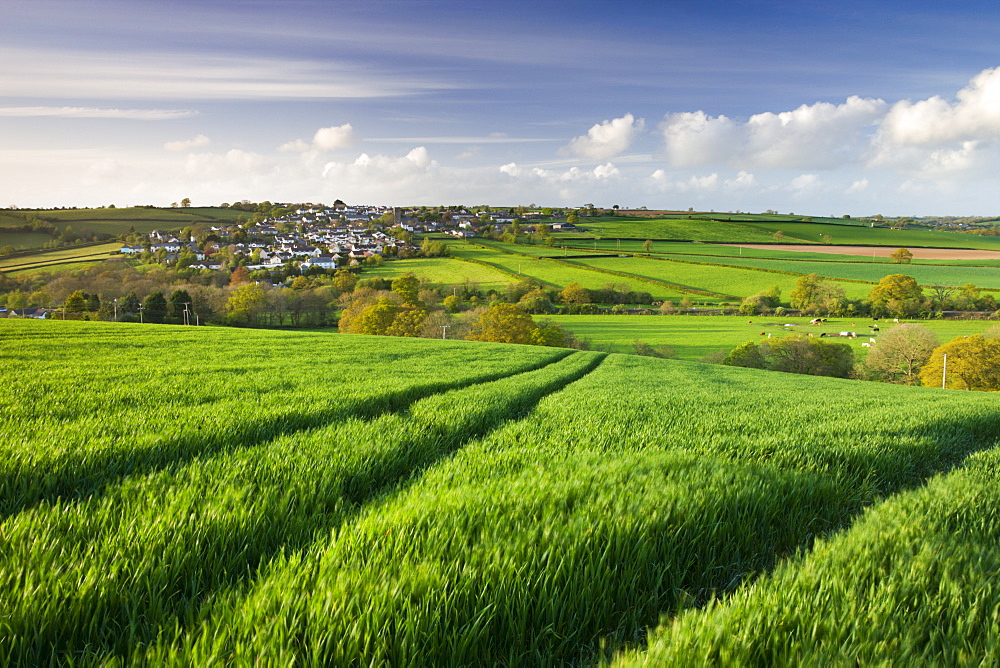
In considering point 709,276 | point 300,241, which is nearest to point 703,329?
point 709,276

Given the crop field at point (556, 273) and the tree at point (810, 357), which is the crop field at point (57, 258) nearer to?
the crop field at point (556, 273)

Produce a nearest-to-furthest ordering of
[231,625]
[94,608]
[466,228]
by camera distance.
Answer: [231,625], [94,608], [466,228]

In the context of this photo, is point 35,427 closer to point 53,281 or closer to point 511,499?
point 511,499

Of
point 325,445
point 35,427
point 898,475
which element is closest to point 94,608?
point 325,445

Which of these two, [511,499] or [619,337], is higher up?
[511,499]

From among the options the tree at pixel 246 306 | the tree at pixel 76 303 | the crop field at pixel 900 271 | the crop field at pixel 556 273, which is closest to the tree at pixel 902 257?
the crop field at pixel 900 271

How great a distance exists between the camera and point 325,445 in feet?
15.3

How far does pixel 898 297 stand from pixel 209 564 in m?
109

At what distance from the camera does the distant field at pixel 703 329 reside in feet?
225

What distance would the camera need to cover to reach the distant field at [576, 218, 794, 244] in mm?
133125

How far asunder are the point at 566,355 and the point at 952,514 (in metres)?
23.5

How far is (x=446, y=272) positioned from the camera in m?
108

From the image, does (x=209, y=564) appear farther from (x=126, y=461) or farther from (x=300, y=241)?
(x=300, y=241)

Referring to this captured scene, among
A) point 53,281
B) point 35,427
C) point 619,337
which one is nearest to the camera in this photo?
point 35,427
